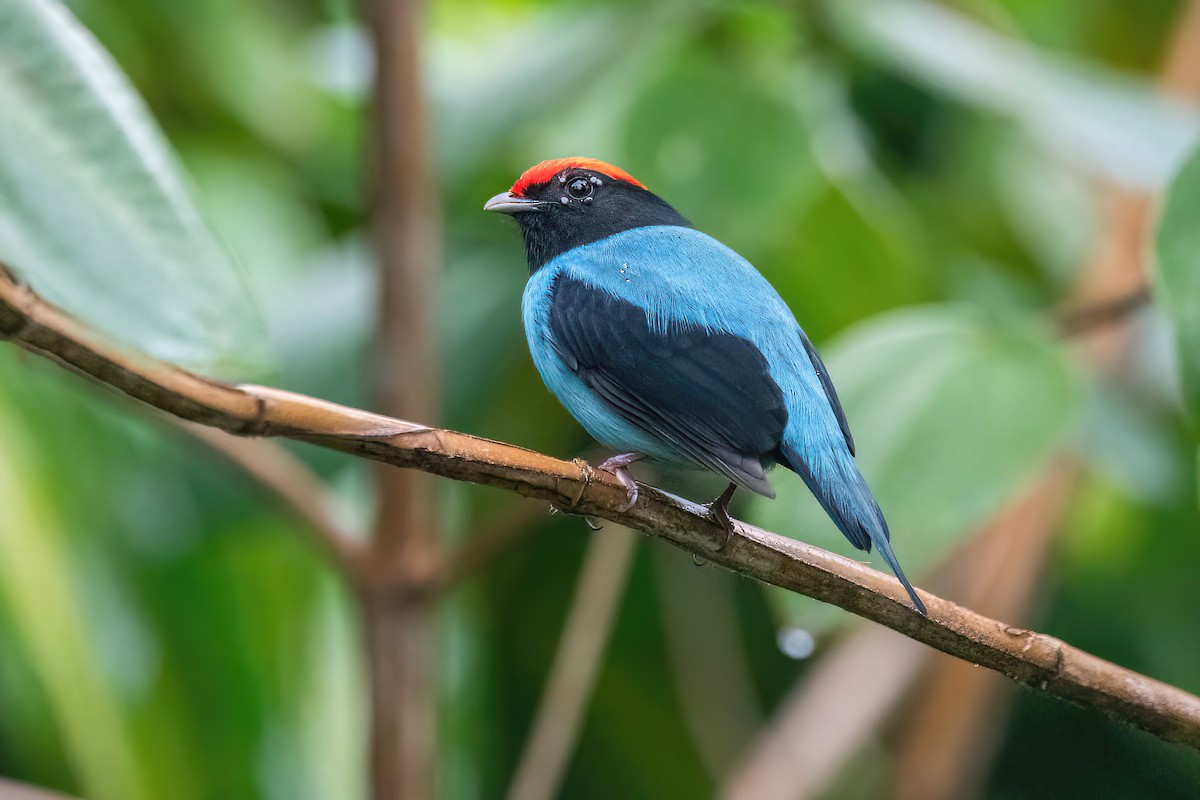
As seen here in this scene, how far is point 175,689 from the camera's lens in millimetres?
2715

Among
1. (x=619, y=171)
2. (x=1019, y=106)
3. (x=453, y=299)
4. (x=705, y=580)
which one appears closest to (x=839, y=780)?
(x=705, y=580)

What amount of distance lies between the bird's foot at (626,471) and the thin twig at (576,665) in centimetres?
62

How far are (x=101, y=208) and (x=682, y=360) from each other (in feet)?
2.22

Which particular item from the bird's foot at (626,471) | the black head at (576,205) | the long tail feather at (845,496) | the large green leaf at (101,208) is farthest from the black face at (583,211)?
the large green leaf at (101,208)

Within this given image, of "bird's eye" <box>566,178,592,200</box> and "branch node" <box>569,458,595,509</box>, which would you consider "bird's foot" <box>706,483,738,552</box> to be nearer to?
"branch node" <box>569,458,595,509</box>

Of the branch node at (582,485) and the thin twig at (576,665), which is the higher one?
the branch node at (582,485)

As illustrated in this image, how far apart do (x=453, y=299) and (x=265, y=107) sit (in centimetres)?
105

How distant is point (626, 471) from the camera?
5.52 feet

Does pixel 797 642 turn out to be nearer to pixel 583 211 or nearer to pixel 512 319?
pixel 583 211

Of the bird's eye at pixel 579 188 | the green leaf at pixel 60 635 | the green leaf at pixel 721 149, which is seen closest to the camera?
the bird's eye at pixel 579 188

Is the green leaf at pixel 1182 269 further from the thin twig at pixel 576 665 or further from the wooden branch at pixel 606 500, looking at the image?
the thin twig at pixel 576 665

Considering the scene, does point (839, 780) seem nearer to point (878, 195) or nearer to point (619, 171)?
point (878, 195)

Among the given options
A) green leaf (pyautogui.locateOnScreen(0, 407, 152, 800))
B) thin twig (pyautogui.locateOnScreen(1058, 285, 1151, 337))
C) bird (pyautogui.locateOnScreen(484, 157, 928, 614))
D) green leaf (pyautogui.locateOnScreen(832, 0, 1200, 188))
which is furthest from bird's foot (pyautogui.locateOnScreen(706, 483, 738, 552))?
green leaf (pyautogui.locateOnScreen(0, 407, 152, 800))

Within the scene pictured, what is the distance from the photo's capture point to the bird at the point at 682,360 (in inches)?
57.6
